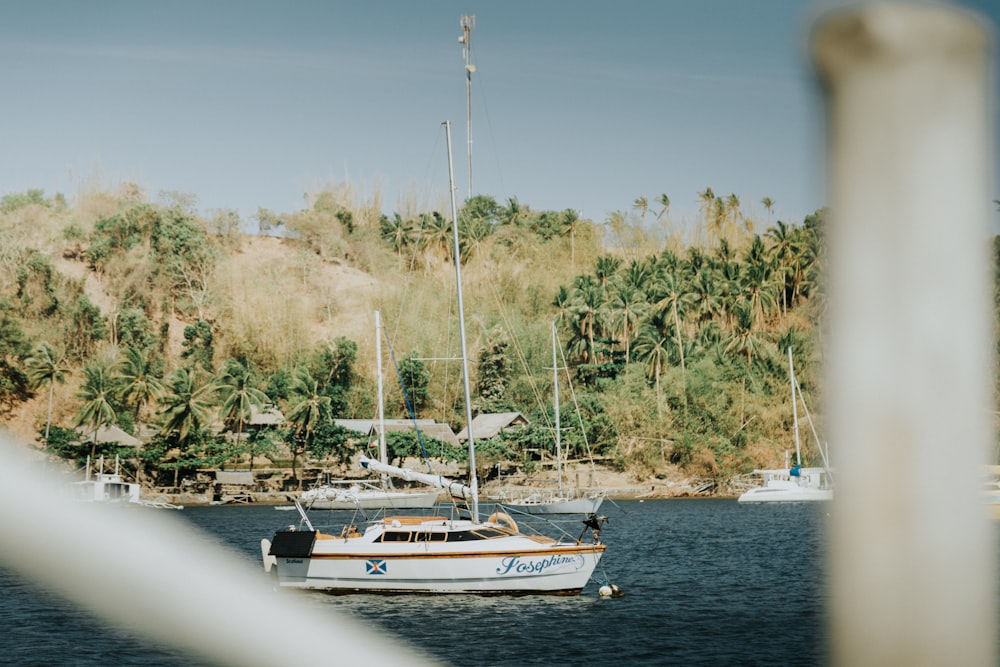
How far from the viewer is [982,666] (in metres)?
1.58

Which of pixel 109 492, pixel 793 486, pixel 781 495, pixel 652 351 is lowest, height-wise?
pixel 781 495

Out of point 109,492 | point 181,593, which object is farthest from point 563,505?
point 109,492

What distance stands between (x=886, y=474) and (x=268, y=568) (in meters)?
43.8

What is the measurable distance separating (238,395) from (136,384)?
10359mm

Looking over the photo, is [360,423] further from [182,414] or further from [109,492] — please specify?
[109,492]

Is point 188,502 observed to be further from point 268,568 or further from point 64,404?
point 268,568

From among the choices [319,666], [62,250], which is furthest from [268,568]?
[62,250]

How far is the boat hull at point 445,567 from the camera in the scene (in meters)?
39.5

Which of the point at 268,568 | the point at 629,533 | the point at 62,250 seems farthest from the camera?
the point at 62,250

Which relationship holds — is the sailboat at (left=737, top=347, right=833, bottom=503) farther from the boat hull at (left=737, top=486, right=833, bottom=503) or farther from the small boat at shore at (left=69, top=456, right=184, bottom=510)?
the small boat at shore at (left=69, top=456, right=184, bottom=510)

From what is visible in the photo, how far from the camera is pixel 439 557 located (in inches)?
1558

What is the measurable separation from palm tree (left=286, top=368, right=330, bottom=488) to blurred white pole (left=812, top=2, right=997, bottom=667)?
356 feet

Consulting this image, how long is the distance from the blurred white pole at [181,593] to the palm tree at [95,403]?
39.3 feet

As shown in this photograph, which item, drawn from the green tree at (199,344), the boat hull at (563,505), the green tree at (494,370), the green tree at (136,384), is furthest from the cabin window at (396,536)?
the green tree at (199,344)
